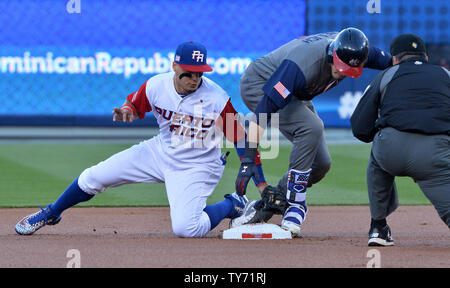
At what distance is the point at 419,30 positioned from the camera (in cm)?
1714

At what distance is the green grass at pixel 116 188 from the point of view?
8.06 metres

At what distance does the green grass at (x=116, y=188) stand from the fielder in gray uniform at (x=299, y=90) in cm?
227

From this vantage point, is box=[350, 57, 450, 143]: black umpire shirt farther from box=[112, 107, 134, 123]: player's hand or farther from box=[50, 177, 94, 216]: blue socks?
box=[50, 177, 94, 216]: blue socks

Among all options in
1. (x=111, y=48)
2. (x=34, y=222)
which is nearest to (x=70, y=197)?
(x=34, y=222)

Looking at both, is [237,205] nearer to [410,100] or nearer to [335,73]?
[335,73]

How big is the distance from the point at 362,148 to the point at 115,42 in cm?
537

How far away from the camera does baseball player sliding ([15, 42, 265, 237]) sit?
544 centimetres

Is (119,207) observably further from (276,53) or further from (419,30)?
(419,30)

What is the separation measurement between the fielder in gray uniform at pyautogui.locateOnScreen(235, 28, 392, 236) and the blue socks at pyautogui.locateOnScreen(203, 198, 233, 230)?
16cm

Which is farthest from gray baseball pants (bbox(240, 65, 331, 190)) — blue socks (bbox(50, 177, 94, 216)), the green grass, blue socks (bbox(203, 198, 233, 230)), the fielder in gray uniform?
the green grass

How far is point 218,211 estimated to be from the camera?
5.57 m

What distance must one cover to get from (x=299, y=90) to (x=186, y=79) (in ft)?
2.60

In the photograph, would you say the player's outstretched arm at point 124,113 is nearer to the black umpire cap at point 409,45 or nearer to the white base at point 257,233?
the white base at point 257,233
